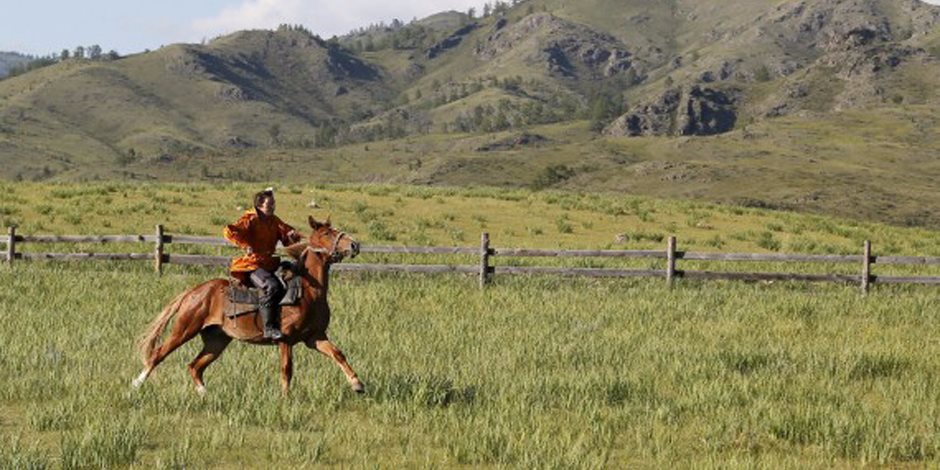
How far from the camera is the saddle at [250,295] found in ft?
30.0

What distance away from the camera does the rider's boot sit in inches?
358

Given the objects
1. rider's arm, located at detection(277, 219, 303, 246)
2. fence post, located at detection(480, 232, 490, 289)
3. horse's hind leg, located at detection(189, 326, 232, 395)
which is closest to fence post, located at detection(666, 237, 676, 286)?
fence post, located at detection(480, 232, 490, 289)

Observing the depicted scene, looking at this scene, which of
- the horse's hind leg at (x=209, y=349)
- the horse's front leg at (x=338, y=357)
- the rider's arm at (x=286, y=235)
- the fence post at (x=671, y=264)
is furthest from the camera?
the fence post at (x=671, y=264)

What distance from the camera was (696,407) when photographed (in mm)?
9352

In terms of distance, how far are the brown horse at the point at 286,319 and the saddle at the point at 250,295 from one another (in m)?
0.06

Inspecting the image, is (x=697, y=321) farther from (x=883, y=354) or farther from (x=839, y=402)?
(x=839, y=402)

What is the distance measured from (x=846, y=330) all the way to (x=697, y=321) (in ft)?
7.42

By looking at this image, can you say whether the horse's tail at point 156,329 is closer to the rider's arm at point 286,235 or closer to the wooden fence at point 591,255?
the rider's arm at point 286,235

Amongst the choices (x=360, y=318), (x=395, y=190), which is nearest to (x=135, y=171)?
(x=395, y=190)

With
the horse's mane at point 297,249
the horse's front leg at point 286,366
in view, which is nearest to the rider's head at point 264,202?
the horse's mane at point 297,249

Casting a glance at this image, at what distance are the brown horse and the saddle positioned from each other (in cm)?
6

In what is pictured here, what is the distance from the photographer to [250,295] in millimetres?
9219

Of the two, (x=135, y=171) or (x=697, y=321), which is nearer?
(x=697, y=321)

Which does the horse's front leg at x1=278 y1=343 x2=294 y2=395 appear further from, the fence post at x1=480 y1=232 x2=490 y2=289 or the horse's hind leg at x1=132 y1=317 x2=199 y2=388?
the fence post at x1=480 y1=232 x2=490 y2=289
